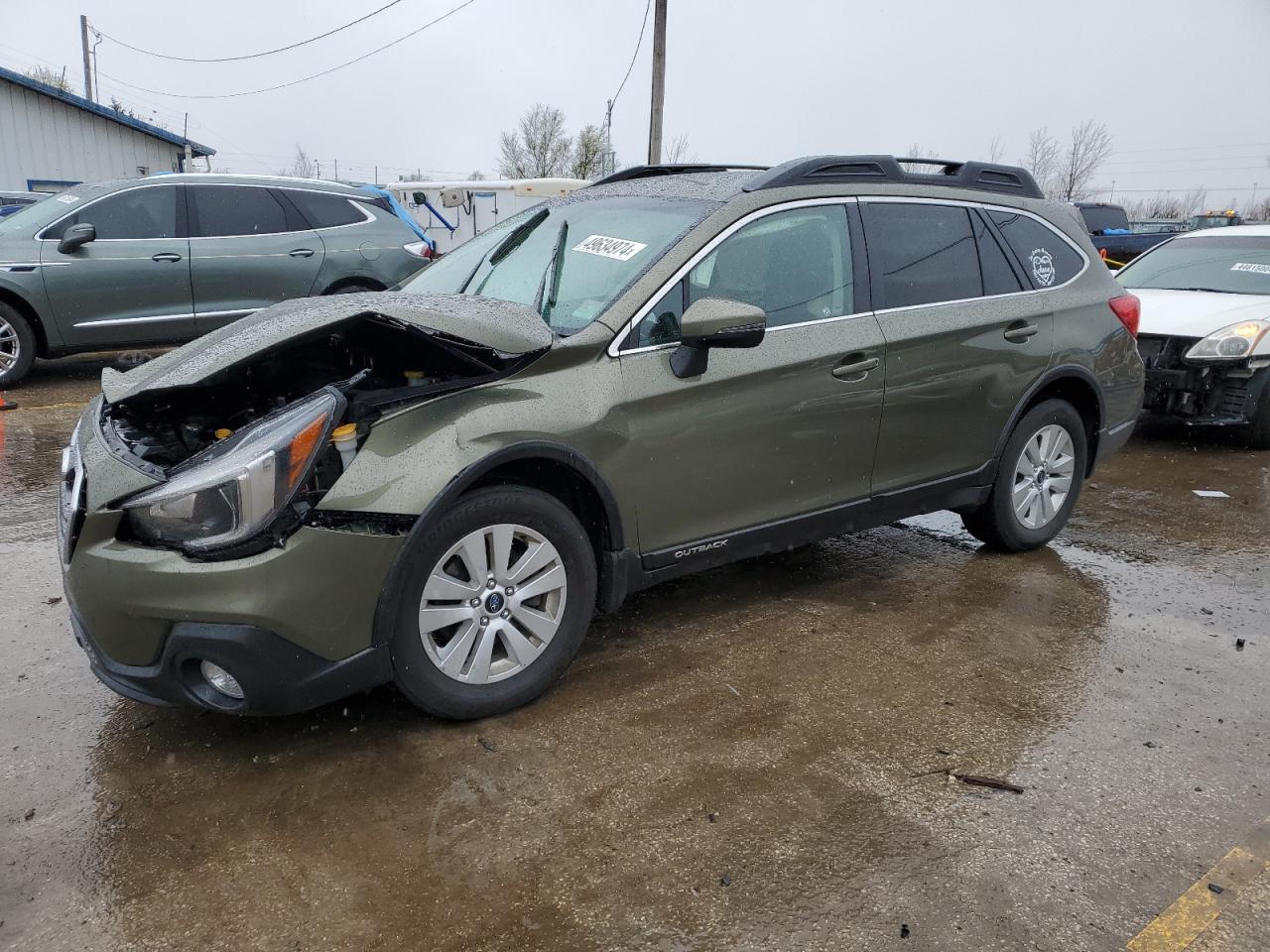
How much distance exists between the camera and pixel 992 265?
442 cm

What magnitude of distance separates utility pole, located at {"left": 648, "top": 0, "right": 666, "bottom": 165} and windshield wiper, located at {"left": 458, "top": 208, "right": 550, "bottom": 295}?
15746mm

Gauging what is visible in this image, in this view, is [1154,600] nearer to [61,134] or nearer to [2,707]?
[2,707]

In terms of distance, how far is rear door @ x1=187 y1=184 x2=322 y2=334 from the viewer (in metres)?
8.73

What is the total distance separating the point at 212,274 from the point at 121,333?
94 cm

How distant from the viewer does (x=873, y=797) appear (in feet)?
9.09

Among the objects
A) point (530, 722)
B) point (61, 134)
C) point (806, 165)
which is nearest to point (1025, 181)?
point (806, 165)

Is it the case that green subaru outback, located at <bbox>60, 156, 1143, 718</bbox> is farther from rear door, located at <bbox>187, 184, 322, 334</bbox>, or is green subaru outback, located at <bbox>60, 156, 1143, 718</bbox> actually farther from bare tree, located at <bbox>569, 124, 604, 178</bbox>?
bare tree, located at <bbox>569, 124, 604, 178</bbox>

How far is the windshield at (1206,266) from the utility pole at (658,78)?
39.5ft


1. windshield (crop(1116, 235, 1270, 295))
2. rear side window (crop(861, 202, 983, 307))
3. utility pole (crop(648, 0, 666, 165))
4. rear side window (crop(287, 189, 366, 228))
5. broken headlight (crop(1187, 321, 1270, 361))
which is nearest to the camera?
rear side window (crop(861, 202, 983, 307))

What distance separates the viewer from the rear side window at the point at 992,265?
4.38 meters

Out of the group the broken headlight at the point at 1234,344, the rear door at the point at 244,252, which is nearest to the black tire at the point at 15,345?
the rear door at the point at 244,252

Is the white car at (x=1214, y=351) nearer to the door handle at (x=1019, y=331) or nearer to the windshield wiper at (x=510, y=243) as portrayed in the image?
the door handle at (x=1019, y=331)

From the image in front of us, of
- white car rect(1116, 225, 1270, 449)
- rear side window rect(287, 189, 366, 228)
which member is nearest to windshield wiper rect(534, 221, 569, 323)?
white car rect(1116, 225, 1270, 449)

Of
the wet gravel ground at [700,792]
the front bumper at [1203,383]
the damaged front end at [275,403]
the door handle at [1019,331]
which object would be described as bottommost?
the wet gravel ground at [700,792]
